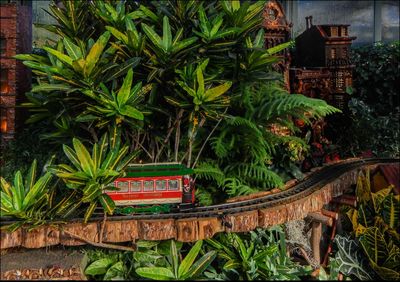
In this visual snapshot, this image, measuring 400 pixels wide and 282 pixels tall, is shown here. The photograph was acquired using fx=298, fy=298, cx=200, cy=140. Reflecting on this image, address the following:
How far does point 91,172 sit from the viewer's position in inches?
126

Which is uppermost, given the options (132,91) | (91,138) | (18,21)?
(18,21)

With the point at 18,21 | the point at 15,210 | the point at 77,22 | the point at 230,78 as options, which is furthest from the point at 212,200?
the point at 18,21

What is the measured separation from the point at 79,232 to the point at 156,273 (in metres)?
0.99

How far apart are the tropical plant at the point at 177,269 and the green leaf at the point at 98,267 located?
1.60 ft

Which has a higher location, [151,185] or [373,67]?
[373,67]

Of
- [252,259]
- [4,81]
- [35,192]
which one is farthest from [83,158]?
[4,81]

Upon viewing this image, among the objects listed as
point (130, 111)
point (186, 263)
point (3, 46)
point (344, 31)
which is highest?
point (344, 31)

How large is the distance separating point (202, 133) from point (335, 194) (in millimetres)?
2389

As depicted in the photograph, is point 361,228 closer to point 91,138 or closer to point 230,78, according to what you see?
point 230,78

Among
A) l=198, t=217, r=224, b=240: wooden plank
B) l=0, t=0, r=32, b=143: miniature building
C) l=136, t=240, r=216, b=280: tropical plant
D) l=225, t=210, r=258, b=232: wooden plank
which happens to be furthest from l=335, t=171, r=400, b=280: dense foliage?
l=0, t=0, r=32, b=143: miniature building

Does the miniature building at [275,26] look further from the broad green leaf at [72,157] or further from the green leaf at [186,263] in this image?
the broad green leaf at [72,157]

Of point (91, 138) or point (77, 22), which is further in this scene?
point (91, 138)

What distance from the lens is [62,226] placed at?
3.31 m

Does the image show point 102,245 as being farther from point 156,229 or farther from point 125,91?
point 125,91
